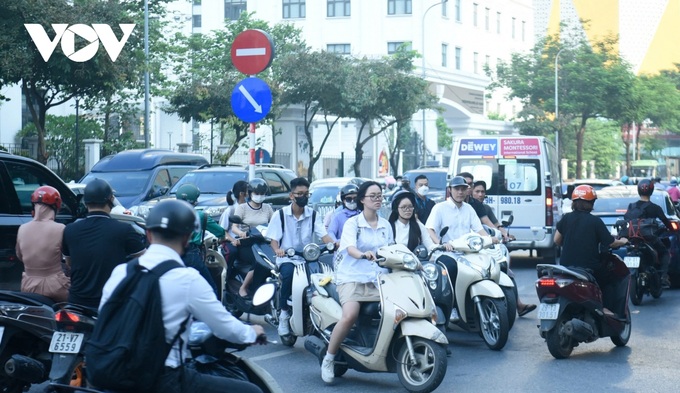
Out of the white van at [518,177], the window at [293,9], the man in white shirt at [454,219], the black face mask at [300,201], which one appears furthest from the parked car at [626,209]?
the window at [293,9]

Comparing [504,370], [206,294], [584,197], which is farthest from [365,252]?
[206,294]

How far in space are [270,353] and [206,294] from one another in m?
6.21

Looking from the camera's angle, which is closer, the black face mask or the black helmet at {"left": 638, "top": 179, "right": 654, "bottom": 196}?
the black face mask

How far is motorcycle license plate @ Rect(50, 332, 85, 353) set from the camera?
264 inches

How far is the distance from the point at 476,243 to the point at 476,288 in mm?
489

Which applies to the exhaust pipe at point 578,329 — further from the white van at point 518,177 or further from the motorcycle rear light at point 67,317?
the white van at point 518,177

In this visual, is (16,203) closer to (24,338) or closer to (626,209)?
(24,338)

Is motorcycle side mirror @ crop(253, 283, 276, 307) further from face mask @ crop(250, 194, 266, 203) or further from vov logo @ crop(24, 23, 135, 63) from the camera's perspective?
vov logo @ crop(24, 23, 135, 63)

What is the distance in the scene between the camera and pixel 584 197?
1043 cm

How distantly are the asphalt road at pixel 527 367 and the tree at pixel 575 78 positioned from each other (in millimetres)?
49354

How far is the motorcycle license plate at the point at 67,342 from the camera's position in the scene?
22.0 feet

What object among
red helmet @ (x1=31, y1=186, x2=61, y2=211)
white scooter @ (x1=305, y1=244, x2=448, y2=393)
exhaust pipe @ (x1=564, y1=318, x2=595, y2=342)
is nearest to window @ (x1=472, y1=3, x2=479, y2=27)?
exhaust pipe @ (x1=564, y1=318, x2=595, y2=342)

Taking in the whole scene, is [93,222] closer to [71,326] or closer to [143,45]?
[71,326]

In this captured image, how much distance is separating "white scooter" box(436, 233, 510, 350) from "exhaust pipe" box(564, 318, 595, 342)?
78 cm
